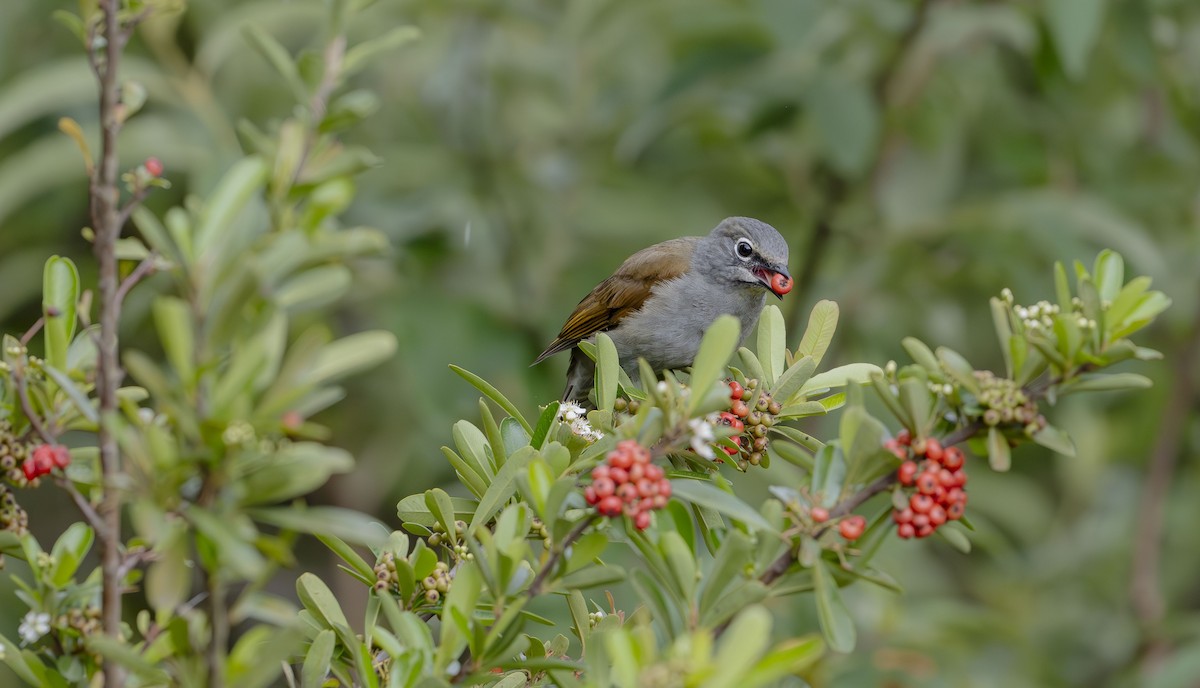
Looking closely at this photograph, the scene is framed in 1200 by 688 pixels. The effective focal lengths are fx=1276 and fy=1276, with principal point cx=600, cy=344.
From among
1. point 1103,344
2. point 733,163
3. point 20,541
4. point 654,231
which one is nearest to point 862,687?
point 654,231

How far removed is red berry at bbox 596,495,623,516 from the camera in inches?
68.2

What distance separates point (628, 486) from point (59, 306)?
898mm

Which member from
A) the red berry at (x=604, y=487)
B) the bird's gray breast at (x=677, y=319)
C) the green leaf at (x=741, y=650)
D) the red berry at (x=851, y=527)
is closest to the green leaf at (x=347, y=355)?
the red berry at (x=604, y=487)

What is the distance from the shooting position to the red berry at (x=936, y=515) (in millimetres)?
1841

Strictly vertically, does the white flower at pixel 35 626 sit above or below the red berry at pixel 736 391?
below

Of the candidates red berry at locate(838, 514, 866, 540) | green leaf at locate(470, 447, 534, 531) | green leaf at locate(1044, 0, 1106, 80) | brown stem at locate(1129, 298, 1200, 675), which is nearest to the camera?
red berry at locate(838, 514, 866, 540)

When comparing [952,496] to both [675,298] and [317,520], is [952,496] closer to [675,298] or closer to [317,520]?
[317,520]

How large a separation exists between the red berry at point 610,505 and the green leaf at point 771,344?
0.72 m

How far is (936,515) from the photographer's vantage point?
6.05ft

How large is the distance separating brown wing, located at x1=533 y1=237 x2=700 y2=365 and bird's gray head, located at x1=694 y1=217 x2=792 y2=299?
0.40 feet

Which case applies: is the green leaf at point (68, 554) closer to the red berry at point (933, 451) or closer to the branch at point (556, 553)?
the branch at point (556, 553)

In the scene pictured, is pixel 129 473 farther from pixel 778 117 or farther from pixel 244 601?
pixel 778 117

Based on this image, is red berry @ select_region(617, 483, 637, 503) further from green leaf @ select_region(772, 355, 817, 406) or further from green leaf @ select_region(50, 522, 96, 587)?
green leaf @ select_region(50, 522, 96, 587)

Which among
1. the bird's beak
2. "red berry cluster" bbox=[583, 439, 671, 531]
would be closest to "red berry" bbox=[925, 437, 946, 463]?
"red berry cluster" bbox=[583, 439, 671, 531]
